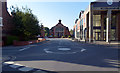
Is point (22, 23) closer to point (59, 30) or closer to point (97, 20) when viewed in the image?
point (97, 20)

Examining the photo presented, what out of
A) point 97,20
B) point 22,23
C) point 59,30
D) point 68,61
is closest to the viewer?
point 68,61

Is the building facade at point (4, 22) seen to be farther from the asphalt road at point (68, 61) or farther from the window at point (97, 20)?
the window at point (97, 20)

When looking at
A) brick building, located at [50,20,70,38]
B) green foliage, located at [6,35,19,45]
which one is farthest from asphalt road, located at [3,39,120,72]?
brick building, located at [50,20,70,38]

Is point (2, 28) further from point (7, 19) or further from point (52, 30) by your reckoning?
point (52, 30)

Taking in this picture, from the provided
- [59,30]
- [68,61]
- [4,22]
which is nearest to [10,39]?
[4,22]

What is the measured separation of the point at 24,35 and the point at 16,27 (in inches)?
94.4

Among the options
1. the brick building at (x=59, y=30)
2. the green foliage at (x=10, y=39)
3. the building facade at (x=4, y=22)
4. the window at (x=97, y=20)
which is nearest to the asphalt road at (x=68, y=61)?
the green foliage at (x=10, y=39)

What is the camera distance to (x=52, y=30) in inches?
2975

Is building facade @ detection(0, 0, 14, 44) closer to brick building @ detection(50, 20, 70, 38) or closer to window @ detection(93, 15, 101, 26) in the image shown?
window @ detection(93, 15, 101, 26)

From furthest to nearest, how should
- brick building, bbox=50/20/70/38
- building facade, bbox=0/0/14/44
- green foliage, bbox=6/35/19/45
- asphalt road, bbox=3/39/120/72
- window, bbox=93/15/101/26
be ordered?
brick building, bbox=50/20/70/38 → window, bbox=93/15/101/26 → green foliage, bbox=6/35/19/45 → building facade, bbox=0/0/14/44 → asphalt road, bbox=3/39/120/72

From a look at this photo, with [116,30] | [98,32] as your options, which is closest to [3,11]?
[98,32]

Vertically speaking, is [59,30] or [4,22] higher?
[59,30]

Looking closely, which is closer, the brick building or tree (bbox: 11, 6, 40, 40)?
tree (bbox: 11, 6, 40, 40)

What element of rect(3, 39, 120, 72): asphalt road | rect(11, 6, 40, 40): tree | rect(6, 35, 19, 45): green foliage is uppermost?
rect(11, 6, 40, 40): tree
